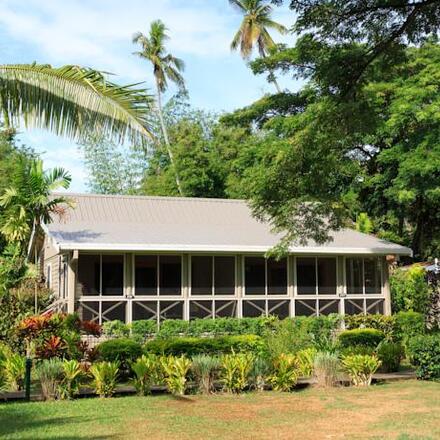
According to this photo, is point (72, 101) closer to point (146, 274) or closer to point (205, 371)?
point (205, 371)

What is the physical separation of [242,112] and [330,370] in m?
15.3

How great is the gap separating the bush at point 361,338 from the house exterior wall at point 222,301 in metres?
5.05

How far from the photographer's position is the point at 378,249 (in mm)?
21062

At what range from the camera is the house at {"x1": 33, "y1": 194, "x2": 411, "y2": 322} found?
1909 centimetres

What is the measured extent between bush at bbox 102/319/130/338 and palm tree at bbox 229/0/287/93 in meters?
23.5

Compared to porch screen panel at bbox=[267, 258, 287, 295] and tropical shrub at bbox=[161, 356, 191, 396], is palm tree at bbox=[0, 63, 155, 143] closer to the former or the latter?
tropical shrub at bbox=[161, 356, 191, 396]

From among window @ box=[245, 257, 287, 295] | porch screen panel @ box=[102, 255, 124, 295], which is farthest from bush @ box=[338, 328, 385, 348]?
porch screen panel @ box=[102, 255, 124, 295]

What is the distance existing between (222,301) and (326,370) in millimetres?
8312

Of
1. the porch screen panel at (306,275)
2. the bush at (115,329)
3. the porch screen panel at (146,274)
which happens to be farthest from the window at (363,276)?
the bush at (115,329)

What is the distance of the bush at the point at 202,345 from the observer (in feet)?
42.5

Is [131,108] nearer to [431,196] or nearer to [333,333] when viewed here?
[333,333]

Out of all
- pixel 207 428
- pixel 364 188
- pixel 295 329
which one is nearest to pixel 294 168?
pixel 295 329

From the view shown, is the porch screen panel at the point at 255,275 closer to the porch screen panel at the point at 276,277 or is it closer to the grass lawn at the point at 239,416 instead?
the porch screen panel at the point at 276,277

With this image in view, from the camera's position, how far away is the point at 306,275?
2131 centimetres
